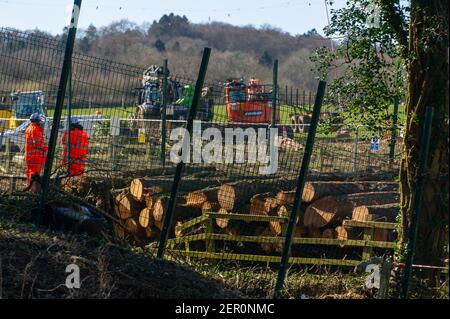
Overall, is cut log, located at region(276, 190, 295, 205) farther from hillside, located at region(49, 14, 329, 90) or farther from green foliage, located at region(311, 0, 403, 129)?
hillside, located at region(49, 14, 329, 90)

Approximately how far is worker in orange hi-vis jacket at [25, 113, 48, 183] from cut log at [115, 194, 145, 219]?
147 cm

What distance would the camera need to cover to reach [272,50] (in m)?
70.4

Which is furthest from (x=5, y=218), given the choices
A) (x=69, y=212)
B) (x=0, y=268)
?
(x=0, y=268)

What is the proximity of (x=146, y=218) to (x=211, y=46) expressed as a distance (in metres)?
58.1

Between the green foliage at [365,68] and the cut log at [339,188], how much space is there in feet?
6.56

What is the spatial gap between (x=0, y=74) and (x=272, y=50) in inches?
2412

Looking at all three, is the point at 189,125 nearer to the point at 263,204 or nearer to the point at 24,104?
the point at 24,104

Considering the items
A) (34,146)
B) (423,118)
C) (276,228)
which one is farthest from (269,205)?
(423,118)

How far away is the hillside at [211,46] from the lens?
4800 cm

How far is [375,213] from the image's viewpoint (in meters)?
12.4

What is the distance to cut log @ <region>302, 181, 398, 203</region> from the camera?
503 inches

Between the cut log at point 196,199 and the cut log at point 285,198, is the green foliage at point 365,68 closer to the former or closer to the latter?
the cut log at point 285,198

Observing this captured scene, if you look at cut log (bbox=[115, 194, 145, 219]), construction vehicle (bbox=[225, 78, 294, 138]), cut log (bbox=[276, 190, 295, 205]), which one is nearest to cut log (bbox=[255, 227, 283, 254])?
cut log (bbox=[276, 190, 295, 205])
